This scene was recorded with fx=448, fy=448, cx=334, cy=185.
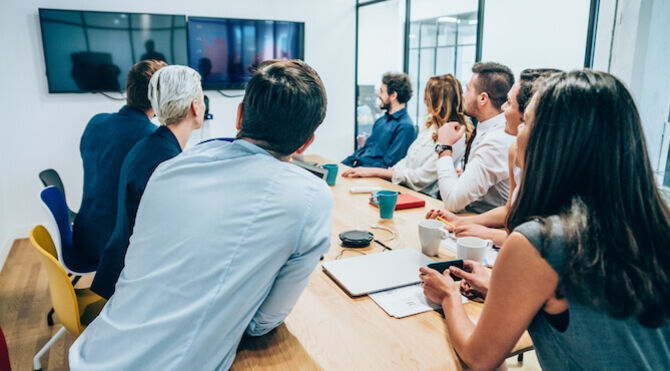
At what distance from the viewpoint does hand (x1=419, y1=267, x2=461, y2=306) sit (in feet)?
3.63

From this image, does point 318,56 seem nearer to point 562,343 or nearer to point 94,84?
point 94,84

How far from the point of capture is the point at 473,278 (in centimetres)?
122

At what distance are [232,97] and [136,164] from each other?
303 centimetres

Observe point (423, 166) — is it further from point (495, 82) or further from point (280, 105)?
point (280, 105)

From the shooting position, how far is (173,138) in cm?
181

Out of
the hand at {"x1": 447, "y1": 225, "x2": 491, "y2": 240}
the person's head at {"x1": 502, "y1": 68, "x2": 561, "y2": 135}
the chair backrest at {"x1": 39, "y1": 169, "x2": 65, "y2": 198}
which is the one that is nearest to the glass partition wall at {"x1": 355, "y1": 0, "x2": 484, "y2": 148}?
the person's head at {"x1": 502, "y1": 68, "x2": 561, "y2": 135}

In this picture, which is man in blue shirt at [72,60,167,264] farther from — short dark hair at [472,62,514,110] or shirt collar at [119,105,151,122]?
short dark hair at [472,62,514,110]

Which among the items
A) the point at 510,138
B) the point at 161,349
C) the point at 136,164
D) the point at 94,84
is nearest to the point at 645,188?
the point at 161,349

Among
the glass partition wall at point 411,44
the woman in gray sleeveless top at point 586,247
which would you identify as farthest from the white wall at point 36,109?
the woman in gray sleeveless top at point 586,247

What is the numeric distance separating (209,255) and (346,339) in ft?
1.26

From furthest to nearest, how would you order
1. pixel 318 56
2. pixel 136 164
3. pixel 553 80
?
1. pixel 318 56
2. pixel 136 164
3. pixel 553 80

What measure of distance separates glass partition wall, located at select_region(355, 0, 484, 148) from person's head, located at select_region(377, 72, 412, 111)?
98 centimetres

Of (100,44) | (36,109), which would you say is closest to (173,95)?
(100,44)

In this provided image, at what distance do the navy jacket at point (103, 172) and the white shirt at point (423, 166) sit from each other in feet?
4.98
